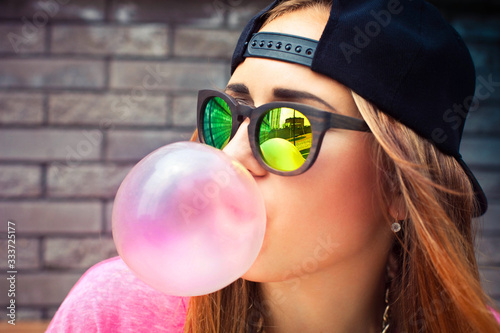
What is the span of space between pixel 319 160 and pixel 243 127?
0.62 feet

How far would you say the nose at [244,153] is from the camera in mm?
1003

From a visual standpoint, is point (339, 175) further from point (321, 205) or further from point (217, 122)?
point (217, 122)

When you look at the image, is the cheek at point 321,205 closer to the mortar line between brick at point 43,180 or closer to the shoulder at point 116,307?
the shoulder at point 116,307

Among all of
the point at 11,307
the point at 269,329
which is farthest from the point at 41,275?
the point at 269,329

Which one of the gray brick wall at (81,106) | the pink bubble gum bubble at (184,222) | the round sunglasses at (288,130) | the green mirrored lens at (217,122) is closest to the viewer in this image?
the pink bubble gum bubble at (184,222)

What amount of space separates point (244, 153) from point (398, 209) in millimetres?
413

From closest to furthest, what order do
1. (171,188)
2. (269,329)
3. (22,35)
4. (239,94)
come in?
(171,188)
(239,94)
(269,329)
(22,35)

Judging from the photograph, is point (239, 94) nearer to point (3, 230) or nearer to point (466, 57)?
point (466, 57)

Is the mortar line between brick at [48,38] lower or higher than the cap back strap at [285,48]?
higher

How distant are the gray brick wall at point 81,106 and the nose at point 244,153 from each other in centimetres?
111

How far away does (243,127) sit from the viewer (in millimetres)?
1039

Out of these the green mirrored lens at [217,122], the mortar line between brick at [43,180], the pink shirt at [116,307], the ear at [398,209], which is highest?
the green mirrored lens at [217,122]

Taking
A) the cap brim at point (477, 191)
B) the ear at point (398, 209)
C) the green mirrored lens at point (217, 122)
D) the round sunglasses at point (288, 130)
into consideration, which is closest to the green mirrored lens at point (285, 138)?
the round sunglasses at point (288, 130)

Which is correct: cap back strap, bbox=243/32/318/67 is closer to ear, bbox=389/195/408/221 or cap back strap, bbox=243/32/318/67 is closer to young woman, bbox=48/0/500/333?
young woman, bbox=48/0/500/333
